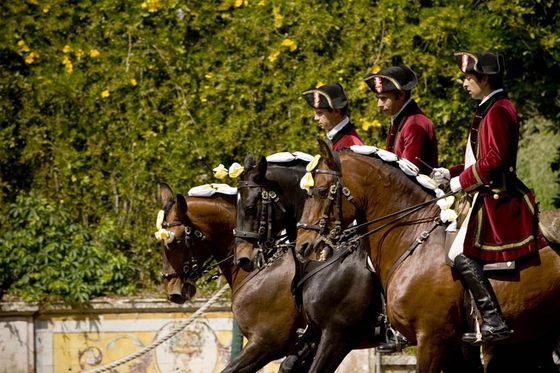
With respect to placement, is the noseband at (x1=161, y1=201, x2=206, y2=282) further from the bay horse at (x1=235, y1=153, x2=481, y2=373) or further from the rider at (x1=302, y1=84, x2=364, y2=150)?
the rider at (x1=302, y1=84, x2=364, y2=150)

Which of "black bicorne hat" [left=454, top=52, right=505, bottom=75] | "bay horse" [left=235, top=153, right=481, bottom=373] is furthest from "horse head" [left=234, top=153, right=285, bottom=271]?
"black bicorne hat" [left=454, top=52, right=505, bottom=75]

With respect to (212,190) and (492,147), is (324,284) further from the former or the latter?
(492,147)

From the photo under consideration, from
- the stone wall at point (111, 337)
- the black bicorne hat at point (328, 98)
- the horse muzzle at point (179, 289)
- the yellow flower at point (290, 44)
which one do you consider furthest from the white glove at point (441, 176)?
the yellow flower at point (290, 44)

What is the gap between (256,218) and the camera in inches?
324

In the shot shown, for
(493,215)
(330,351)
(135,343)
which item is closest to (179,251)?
(330,351)

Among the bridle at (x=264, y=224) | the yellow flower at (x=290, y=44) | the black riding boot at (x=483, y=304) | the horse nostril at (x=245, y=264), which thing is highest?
the yellow flower at (x=290, y=44)

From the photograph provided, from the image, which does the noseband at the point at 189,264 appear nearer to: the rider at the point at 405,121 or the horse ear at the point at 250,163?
the horse ear at the point at 250,163

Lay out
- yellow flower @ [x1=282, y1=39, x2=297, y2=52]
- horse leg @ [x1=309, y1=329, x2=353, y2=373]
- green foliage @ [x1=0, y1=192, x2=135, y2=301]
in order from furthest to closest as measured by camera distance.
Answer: yellow flower @ [x1=282, y1=39, x2=297, y2=52] → green foliage @ [x1=0, y1=192, x2=135, y2=301] → horse leg @ [x1=309, y1=329, x2=353, y2=373]

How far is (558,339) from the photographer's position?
25.1 feet

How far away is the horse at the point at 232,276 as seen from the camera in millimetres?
8242

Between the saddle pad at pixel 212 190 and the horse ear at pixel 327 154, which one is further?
the saddle pad at pixel 212 190

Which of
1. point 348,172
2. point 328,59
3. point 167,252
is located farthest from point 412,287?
point 328,59

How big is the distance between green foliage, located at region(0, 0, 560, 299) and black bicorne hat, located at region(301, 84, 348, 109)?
3202 millimetres

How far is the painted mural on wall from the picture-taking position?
11.2m
